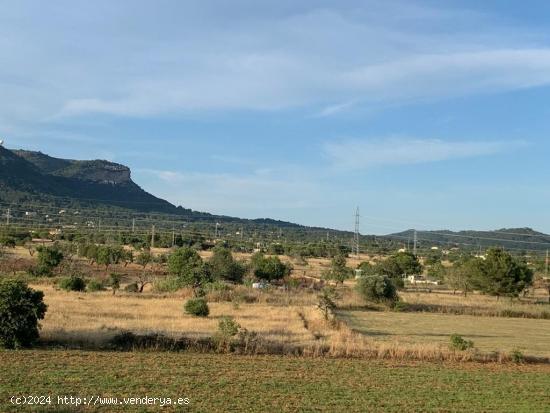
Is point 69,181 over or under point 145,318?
over

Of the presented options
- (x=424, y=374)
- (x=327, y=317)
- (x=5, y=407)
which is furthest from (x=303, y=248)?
(x=5, y=407)

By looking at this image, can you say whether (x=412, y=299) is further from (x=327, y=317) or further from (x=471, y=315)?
(x=327, y=317)

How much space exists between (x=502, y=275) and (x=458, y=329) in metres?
29.9

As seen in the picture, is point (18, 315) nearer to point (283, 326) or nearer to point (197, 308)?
point (197, 308)

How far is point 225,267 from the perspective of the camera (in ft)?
197

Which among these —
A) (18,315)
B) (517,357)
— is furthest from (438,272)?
(18,315)

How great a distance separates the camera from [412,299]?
53.9 metres


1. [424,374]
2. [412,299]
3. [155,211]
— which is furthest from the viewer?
[155,211]

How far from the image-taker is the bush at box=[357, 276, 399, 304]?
50.1 metres

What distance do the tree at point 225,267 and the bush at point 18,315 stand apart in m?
38.4

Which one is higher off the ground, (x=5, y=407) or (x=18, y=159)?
(x=18, y=159)

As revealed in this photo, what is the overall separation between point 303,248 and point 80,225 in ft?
135

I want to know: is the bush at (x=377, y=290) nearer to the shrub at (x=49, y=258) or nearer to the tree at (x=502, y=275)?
the tree at (x=502, y=275)

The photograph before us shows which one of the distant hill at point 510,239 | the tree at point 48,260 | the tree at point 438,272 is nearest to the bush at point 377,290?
the tree at point 48,260
